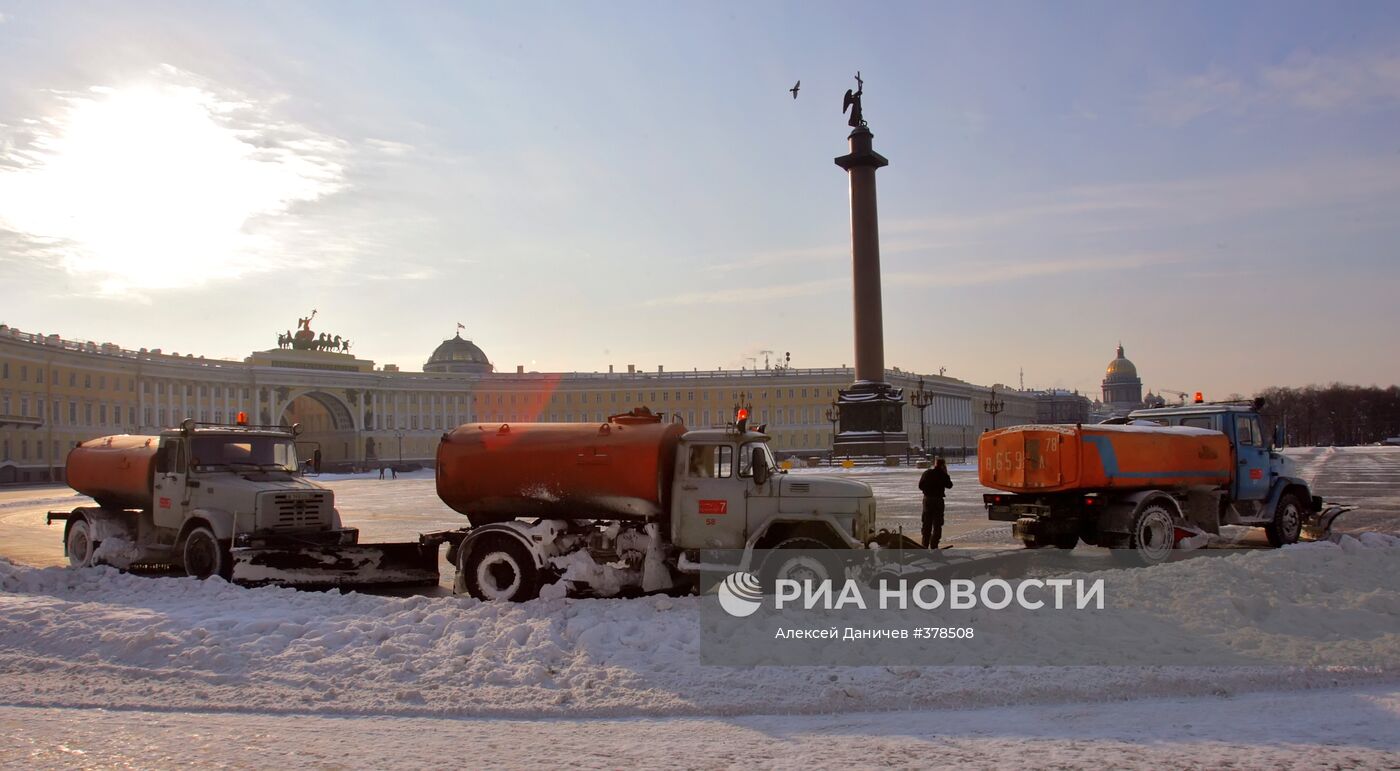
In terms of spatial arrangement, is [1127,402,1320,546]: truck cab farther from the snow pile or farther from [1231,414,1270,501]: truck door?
the snow pile

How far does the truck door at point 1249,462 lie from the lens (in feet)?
55.6

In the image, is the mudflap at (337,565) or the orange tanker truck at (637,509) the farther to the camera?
the mudflap at (337,565)

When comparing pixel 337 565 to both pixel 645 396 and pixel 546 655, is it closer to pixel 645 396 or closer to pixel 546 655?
pixel 546 655

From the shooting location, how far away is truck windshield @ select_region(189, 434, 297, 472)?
14.8 m

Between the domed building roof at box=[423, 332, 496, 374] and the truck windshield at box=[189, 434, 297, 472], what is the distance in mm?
135616

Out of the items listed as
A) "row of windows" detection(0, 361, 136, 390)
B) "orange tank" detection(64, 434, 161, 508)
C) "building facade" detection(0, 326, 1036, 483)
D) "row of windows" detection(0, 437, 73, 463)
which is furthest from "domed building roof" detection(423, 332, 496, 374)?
"orange tank" detection(64, 434, 161, 508)

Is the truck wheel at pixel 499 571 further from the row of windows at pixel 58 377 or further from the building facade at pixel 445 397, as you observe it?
the building facade at pixel 445 397

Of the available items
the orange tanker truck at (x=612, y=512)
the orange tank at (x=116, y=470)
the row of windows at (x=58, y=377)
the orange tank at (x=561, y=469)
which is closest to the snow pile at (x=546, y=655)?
the orange tanker truck at (x=612, y=512)

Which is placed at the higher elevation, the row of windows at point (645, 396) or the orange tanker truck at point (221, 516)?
the row of windows at point (645, 396)

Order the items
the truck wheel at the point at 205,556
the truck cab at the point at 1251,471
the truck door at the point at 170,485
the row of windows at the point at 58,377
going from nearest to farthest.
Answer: the truck wheel at the point at 205,556 → the truck door at the point at 170,485 → the truck cab at the point at 1251,471 → the row of windows at the point at 58,377

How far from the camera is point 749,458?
470 inches

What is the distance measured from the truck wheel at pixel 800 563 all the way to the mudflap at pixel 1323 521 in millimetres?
10579

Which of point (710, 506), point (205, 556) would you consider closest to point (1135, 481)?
point (710, 506)

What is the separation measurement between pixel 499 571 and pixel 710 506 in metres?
2.47
